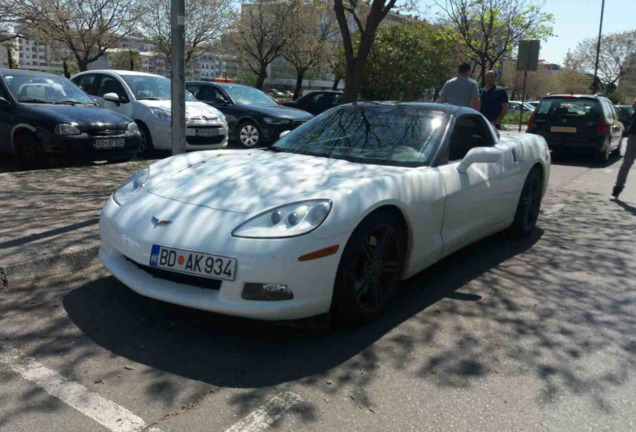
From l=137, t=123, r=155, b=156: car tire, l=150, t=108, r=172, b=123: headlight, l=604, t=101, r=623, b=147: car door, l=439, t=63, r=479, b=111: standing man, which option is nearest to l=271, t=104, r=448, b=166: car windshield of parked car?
l=439, t=63, r=479, b=111: standing man

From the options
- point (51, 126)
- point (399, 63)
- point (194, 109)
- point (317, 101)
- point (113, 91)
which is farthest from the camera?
point (399, 63)

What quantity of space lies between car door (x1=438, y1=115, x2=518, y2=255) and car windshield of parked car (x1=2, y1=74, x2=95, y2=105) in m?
6.68

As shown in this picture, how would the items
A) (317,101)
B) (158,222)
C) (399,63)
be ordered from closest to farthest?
(158,222) → (317,101) → (399,63)

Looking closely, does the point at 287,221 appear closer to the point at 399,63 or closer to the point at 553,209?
the point at 553,209

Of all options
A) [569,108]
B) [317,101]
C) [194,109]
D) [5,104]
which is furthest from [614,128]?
[5,104]

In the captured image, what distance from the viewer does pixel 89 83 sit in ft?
38.5

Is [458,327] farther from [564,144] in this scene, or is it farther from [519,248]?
[564,144]

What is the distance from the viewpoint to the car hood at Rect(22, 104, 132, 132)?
852 centimetres

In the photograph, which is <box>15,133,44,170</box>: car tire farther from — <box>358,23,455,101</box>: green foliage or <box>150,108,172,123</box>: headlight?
<box>358,23,455,101</box>: green foliage

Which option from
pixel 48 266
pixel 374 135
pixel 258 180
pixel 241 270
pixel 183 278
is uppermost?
pixel 374 135

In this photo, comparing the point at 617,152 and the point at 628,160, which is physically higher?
the point at 628,160

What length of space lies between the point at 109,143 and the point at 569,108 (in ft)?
33.8

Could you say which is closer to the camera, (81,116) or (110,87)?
(81,116)

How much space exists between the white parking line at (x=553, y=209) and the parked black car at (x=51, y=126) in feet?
19.8
